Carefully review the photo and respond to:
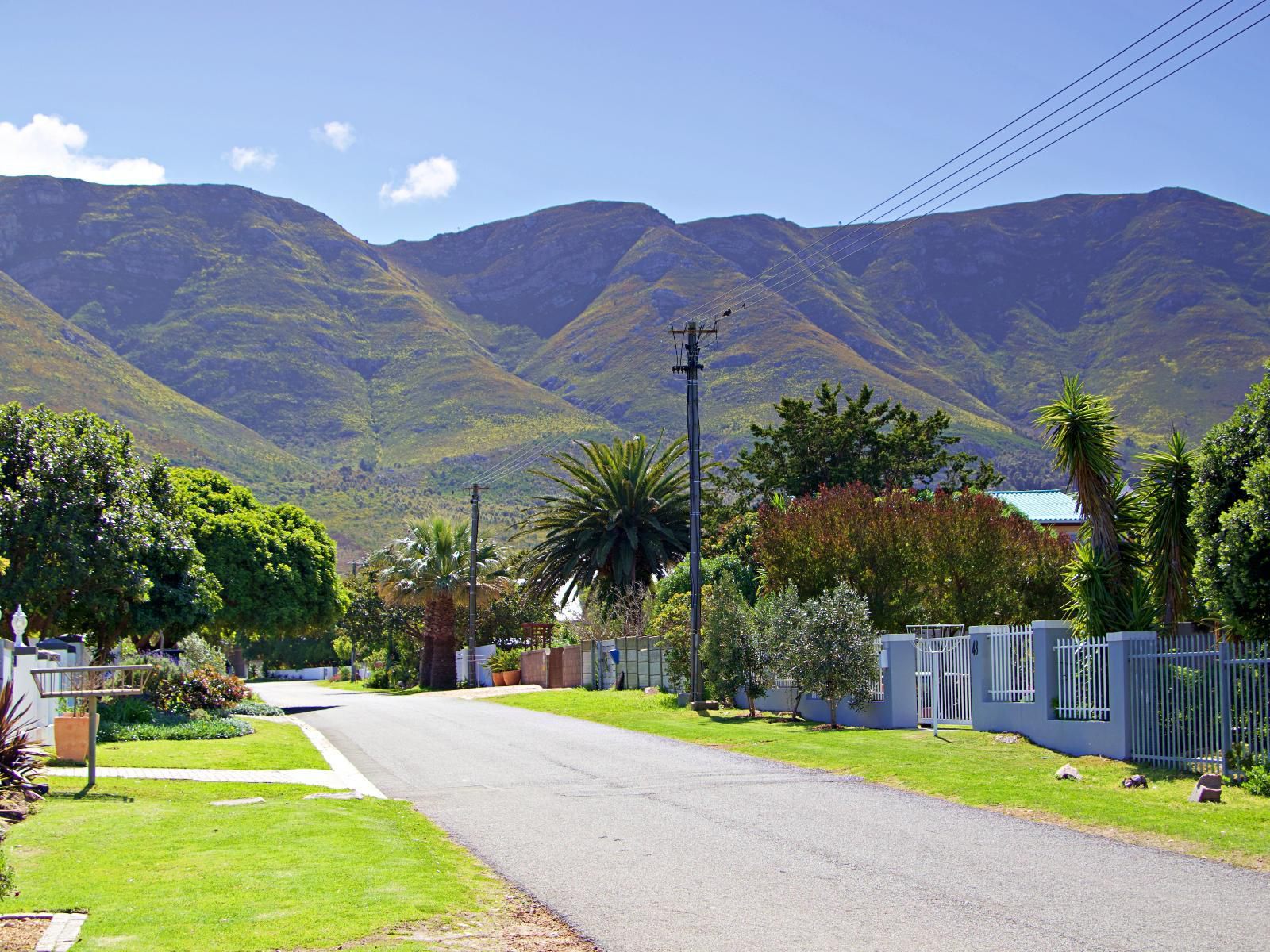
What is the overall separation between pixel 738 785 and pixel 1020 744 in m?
6.03

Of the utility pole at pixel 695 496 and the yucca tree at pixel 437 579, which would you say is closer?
the utility pole at pixel 695 496

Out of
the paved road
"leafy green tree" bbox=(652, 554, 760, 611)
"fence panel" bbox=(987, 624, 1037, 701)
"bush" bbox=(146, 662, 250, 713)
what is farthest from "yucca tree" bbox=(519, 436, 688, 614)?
the paved road

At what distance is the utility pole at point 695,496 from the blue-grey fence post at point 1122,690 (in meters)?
13.7

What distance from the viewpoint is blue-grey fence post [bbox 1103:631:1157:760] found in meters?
18.4

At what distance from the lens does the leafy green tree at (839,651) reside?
1003 inches

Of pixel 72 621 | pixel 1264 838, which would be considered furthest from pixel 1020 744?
pixel 72 621

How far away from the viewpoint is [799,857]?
38.7 ft

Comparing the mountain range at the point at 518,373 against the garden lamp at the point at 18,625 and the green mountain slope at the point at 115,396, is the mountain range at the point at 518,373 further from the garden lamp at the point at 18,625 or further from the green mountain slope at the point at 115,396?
the garden lamp at the point at 18,625

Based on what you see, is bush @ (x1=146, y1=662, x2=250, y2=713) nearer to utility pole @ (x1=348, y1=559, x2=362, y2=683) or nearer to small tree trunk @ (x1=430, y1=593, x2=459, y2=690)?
small tree trunk @ (x1=430, y1=593, x2=459, y2=690)

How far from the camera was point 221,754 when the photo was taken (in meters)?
22.3

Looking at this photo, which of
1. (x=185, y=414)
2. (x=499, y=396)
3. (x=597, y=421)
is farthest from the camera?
(x=499, y=396)

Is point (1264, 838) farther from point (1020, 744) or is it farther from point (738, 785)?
point (1020, 744)

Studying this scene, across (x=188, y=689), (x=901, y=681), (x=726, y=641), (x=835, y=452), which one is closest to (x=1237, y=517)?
(x=901, y=681)

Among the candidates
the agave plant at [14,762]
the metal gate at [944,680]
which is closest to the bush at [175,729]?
the agave plant at [14,762]
